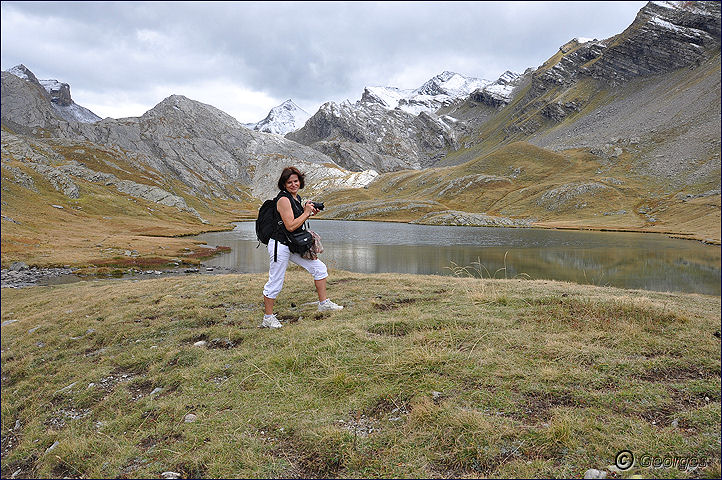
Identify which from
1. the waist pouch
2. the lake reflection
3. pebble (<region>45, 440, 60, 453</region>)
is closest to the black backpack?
the waist pouch

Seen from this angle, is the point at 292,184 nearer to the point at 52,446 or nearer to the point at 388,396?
the point at 388,396

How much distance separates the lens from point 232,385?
6.09 meters

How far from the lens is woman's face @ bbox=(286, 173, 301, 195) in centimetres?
879

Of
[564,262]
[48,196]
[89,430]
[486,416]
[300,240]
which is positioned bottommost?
[564,262]

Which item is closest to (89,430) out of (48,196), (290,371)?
(290,371)

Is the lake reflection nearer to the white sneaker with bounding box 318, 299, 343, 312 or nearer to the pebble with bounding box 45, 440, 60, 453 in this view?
the white sneaker with bounding box 318, 299, 343, 312

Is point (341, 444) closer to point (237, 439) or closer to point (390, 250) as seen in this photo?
point (237, 439)

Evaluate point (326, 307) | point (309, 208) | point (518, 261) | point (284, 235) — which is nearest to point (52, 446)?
point (284, 235)

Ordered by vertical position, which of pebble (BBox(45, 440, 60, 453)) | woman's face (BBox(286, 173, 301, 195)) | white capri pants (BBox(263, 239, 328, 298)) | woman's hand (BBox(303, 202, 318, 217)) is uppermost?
woman's face (BBox(286, 173, 301, 195))

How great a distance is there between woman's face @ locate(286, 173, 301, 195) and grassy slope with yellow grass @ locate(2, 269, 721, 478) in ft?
10.8

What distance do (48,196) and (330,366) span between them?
115545 millimetres

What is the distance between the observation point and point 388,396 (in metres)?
5.20

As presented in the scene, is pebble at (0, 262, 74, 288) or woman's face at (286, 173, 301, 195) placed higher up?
woman's face at (286, 173, 301, 195)

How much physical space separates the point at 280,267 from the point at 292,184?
2.05 meters
